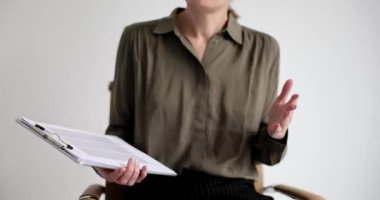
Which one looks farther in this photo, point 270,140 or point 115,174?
point 270,140

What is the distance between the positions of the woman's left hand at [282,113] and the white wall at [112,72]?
50 cm

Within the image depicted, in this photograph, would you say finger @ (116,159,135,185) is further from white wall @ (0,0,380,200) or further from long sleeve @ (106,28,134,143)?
white wall @ (0,0,380,200)

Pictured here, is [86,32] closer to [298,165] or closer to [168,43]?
[168,43]

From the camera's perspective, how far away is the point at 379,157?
132 cm

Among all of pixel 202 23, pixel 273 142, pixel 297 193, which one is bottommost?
pixel 297 193

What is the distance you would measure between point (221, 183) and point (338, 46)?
739mm

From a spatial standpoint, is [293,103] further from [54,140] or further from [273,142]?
[54,140]

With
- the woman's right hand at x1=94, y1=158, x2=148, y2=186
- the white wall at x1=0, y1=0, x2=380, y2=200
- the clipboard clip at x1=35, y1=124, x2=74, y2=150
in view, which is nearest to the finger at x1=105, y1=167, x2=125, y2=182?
the woman's right hand at x1=94, y1=158, x2=148, y2=186

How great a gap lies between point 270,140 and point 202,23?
34 cm

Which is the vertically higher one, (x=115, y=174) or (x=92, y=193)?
(x=115, y=174)

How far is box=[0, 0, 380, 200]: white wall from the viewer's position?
3.69 ft

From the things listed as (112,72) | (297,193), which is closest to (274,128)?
(297,193)

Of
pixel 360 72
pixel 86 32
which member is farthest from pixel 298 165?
pixel 86 32

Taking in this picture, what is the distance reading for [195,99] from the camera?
892 millimetres
